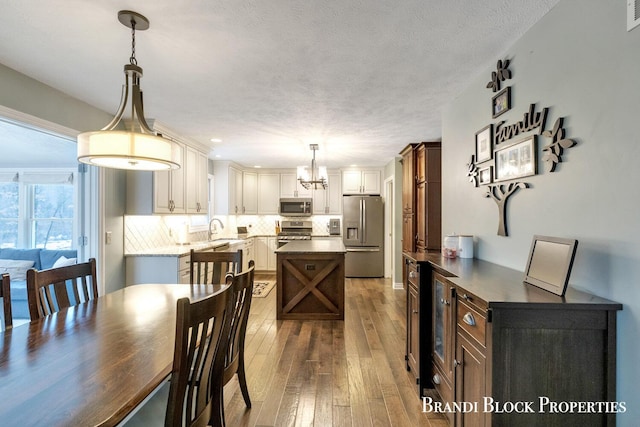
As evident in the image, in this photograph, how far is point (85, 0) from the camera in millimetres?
1602

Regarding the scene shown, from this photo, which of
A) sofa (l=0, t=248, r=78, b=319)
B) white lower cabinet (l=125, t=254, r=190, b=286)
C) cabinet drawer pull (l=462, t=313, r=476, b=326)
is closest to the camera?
cabinet drawer pull (l=462, t=313, r=476, b=326)

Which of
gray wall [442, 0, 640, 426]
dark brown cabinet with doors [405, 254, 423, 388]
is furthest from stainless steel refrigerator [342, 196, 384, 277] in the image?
gray wall [442, 0, 640, 426]

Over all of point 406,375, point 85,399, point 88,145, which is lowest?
point 406,375

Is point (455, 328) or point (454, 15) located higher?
point (454, 15)

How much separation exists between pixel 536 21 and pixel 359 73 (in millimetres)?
1113

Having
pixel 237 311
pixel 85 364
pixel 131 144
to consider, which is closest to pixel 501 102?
pixel 237 311

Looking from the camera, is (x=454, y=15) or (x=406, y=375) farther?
(x=406, y=375)

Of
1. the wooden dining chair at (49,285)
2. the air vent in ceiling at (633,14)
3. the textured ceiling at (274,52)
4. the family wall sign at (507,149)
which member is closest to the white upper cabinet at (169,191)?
the textured ceiling at (274,52)

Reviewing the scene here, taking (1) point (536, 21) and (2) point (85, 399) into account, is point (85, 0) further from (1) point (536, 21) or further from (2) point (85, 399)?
(1) point (536, 21)

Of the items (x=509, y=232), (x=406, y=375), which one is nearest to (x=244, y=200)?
(x=406, y=375)

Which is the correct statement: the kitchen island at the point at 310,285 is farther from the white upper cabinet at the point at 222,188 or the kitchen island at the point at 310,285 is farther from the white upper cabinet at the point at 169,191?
the white upper cabinet at the point at 222,188

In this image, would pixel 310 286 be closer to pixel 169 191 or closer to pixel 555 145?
pixel 169 191

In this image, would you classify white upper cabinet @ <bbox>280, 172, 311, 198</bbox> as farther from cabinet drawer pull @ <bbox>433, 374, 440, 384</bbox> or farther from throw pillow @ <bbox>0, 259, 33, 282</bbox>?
cabinet drawer pull @ <bbox>433, 374, 440, 384</bbox>

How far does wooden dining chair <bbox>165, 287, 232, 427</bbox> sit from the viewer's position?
42.6 inches
